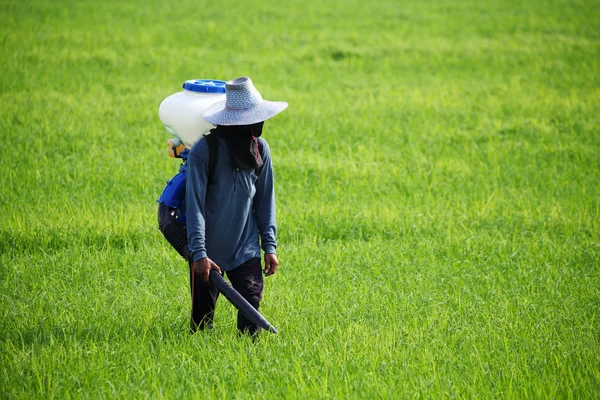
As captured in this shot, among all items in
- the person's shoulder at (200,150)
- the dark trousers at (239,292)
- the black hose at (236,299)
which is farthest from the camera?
the dark trousers at (239,292)

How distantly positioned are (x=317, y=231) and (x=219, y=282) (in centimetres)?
288

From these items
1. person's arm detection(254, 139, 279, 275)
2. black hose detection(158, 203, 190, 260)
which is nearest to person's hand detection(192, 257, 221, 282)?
black hose detection(158, 203, 190, 260)

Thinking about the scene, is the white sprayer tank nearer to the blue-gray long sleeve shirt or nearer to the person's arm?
the blue-gray long sleeve shirt

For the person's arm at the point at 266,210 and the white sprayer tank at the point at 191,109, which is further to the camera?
the person's arm at the point at 266,210

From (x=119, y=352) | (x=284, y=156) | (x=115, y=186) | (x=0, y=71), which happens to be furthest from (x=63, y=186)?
(x=0, y=71)

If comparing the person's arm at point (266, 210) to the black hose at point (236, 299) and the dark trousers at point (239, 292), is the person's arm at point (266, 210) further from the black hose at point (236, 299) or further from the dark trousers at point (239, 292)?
A: the black hose at point (236, 299)

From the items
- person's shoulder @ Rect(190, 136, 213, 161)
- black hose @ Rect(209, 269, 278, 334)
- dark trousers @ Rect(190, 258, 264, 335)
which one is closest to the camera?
black hose @ Rect(209, 269, 278, 334)

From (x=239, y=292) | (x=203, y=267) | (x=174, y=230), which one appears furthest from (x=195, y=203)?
(x=239, y=292)

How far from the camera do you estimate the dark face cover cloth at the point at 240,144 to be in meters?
4.29

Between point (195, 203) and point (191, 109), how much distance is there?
0.54 m

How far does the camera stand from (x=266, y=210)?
4535mm

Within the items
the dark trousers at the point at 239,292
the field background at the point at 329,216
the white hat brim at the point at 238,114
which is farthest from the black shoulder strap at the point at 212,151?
the field background at the point at 329,216

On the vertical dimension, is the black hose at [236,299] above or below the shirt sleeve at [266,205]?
below

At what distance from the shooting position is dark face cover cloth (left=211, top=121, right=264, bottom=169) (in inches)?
169
